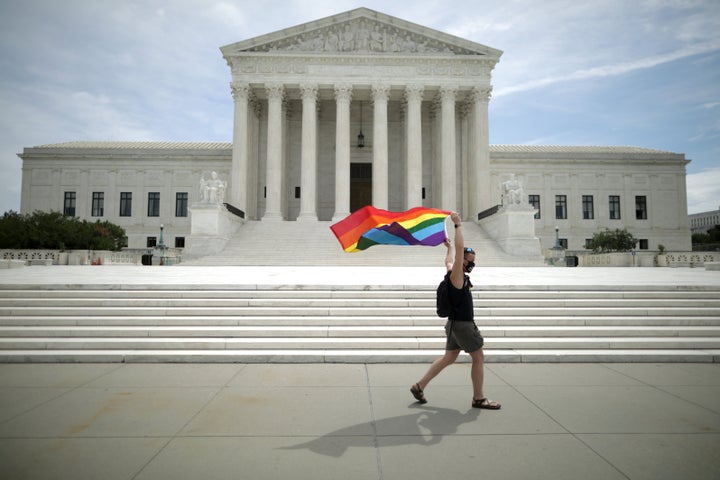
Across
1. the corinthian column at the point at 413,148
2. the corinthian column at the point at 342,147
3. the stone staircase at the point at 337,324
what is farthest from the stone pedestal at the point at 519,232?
the stone staircase at the point at 337,324

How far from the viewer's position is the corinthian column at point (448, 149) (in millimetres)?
35969

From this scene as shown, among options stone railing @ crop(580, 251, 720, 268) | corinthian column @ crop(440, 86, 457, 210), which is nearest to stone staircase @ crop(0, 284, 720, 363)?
stone railing @ crop(580, 251, 720, 268)

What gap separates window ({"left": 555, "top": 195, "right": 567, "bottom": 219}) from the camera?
4972 centimetres

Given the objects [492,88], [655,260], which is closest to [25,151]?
[492,88]

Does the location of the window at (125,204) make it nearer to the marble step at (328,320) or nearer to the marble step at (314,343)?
the marble step at (328,320)

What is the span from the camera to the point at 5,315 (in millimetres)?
9383

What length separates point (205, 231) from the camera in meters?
27.0

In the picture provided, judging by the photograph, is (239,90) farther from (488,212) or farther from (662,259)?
(662,259)

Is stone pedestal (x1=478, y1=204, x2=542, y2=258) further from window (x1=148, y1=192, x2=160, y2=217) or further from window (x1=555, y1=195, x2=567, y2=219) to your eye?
window (x1=148, y1=192, x2=160, y2=217)

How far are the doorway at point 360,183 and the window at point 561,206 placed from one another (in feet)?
72.8

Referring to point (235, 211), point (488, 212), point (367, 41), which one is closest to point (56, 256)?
point (235, 211)

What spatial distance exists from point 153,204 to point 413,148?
29.3m

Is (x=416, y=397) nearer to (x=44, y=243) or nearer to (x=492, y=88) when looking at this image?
(x=44, y=243)

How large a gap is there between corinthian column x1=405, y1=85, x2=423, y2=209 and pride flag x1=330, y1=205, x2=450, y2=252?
28.7m
